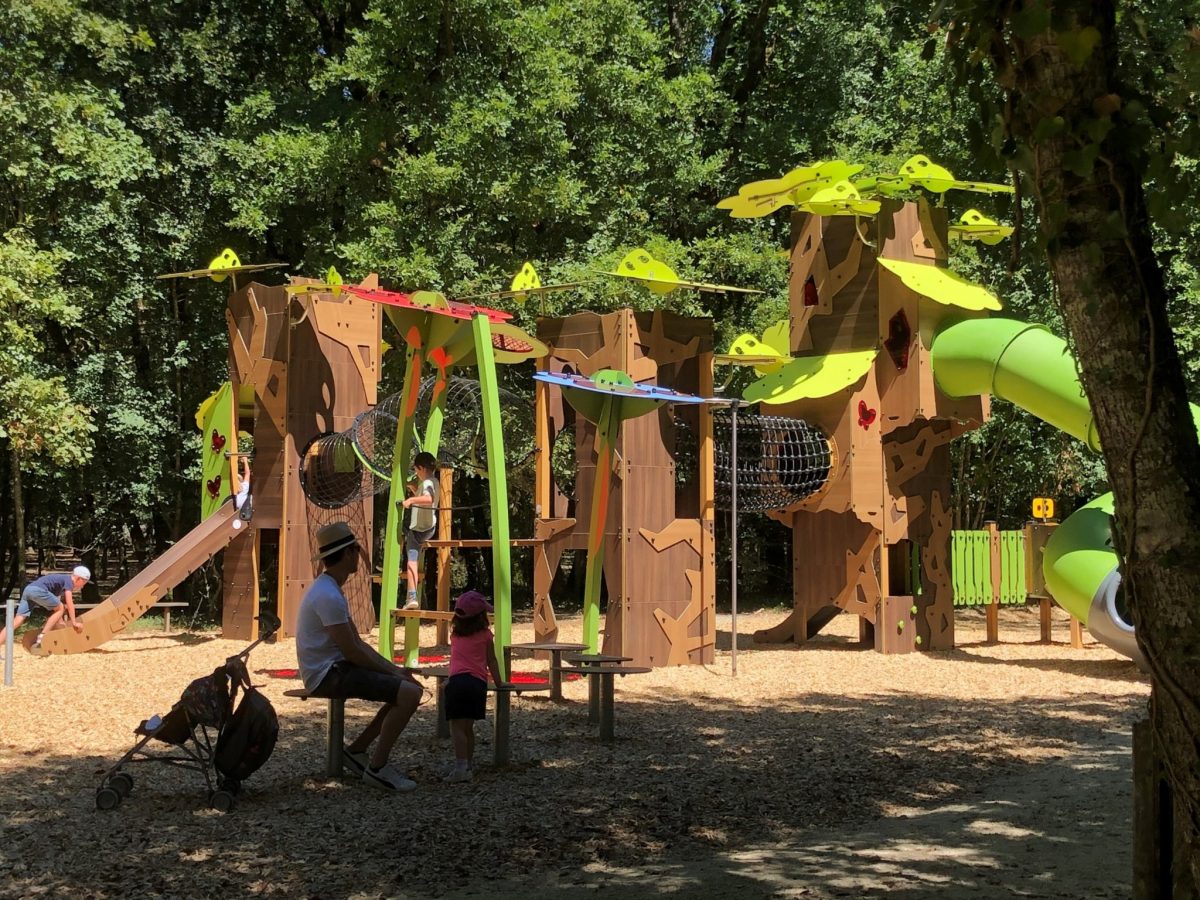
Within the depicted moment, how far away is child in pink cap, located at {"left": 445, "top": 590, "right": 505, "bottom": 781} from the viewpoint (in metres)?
6.82

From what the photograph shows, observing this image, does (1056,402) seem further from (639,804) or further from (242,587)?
(242,587)

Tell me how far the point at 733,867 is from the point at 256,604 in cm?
1087

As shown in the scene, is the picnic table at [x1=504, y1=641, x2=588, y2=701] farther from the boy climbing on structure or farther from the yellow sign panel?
the yellow sign panel

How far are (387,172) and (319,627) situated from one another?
1407 centimetres

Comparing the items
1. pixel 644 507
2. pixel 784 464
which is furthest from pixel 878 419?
pixel 644 507

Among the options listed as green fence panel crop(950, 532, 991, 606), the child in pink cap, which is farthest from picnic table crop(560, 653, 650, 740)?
green fence panel crop(950, 532, 991, 606)

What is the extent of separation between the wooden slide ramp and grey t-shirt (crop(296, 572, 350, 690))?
315 inches

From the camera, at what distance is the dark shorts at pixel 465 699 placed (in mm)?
6848

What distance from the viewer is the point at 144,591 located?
1372 cm

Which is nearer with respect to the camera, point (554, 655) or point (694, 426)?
point (554, 655)

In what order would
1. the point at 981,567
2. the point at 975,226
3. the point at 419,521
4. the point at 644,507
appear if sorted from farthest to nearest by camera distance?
the point at 981,567 → the point at 975,226 → the point at 419,521 → the point at 644,507

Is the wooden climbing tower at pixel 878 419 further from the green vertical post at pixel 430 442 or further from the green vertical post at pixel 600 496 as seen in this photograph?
the green vertical post at pixel 430 442

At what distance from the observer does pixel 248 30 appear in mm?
21984

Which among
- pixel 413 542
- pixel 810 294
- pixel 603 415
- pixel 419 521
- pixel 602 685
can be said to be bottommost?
pixel 602 685
